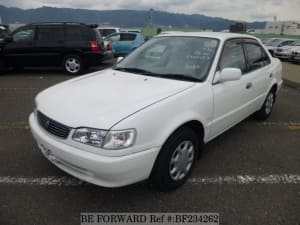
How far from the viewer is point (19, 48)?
8867mm

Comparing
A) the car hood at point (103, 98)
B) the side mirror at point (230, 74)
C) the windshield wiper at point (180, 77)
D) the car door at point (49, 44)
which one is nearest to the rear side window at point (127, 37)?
the car door at point (49, 44)

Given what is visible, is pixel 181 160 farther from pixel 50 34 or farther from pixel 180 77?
pixel 50 34

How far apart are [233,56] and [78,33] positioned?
7025mm

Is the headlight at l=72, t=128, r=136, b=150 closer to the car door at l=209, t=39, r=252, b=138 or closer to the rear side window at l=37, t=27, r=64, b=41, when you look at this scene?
the car door at l=209, t=39, r=252, b=138

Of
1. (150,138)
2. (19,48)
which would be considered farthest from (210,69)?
(19,48)

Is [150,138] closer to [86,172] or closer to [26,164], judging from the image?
[86,172]

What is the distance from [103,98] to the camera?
249 cm

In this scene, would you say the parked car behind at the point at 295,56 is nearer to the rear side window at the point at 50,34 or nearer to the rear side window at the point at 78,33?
the rear side window at the point at 78,33

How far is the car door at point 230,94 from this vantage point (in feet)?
9.83

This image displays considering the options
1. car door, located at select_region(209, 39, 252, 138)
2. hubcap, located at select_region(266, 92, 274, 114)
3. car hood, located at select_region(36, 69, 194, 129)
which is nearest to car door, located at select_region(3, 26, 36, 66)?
car hood, located at select_region(36, 69, 194, 129)

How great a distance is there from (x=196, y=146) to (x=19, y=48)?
8.31 m

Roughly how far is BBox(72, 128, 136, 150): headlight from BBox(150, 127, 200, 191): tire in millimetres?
416

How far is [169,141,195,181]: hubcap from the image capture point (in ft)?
8.39

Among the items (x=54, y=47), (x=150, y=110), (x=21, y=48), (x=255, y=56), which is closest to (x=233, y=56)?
(x=255, y=56)
